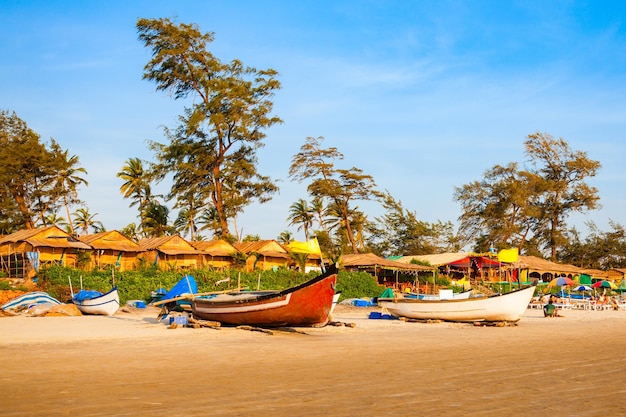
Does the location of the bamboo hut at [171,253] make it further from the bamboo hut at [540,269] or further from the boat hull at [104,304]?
the bamboo hut at [540,269]

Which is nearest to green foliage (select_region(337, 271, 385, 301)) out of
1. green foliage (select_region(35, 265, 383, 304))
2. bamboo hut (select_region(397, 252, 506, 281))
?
green foliage (select_region(35, 265, 383, 304))

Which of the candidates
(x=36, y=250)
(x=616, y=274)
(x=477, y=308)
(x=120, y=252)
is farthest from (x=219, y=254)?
(x=616, y=274)

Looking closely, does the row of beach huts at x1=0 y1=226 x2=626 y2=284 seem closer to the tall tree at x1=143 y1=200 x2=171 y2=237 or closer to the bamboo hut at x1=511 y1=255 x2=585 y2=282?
the bamboo hut at x1=511 y1=255 x2=585 y2=282

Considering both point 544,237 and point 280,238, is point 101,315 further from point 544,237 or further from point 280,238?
point 544,237

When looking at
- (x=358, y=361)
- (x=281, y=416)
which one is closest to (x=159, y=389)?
(x=281, y=416)

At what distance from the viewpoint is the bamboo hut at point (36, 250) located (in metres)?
33.9

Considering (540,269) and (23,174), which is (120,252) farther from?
(540,269)

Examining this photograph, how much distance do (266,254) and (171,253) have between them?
6.80 meters

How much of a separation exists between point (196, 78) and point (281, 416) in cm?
4156

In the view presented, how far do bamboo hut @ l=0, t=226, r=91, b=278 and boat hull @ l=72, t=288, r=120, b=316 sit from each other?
1288 centimetres

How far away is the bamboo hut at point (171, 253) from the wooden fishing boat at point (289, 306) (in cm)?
2315

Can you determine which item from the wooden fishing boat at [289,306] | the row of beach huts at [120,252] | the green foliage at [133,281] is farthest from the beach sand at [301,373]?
the row of beach huts at [120,252]

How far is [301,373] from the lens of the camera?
9.20m

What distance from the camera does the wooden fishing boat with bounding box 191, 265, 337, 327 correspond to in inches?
599
